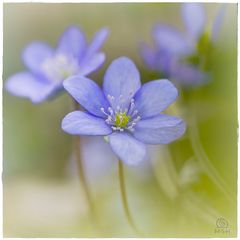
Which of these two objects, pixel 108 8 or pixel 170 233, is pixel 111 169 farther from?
pixel 108 8

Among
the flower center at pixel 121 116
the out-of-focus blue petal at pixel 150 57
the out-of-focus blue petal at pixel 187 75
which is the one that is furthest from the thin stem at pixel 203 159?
the flower center at pixel 121 116

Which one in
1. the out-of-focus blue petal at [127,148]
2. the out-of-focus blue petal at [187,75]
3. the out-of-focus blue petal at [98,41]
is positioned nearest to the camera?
the out-of-focus blue petal at [127,148]

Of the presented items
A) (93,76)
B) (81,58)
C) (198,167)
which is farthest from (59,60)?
(198,167)

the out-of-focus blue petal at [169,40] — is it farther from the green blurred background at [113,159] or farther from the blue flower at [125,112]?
the blue flower at [125,112]

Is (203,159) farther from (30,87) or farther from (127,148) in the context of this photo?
(30,87)

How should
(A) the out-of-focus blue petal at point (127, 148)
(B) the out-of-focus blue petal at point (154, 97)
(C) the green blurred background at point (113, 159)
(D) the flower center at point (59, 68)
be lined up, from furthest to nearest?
(C) the green blurred background at point (113, 159) → (D) the flower center at point (59, 68) → (B) the out-of-focus blue petal at point (154, 97) → (A) the out-of-focus blue petal at point (127, 148)

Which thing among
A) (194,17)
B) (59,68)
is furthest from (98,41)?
(194,17)

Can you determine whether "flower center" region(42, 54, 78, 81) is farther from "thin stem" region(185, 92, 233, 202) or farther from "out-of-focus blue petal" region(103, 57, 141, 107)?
"thin stem" region(185, 92, 233, 202)
